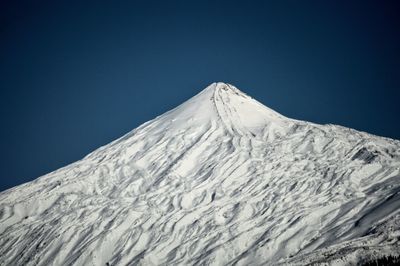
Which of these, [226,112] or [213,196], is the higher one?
[226,112]

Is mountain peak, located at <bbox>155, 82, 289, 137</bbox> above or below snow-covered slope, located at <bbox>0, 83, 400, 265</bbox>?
above

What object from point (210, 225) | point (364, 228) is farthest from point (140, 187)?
point (364, 228)

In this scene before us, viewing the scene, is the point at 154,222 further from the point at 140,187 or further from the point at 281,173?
the point at 281,173

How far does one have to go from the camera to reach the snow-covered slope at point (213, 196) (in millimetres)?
108250

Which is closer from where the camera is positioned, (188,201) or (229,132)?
(188,201)

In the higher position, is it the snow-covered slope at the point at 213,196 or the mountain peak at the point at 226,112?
the mountain peak at the point at 226,112

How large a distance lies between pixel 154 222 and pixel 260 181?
2356cm

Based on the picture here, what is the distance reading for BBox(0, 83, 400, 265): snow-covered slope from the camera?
355 ft

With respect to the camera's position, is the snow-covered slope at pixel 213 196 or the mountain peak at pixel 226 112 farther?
the mountain peak at pixel 226 112

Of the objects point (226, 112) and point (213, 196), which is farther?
point (226, 112)

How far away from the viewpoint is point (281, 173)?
437ft

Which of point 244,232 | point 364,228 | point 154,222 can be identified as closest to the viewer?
point 364,228

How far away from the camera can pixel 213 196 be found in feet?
424

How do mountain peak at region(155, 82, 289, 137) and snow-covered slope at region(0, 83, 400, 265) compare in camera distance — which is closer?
snow-covered slope at region(0, 83, 400, 265)
